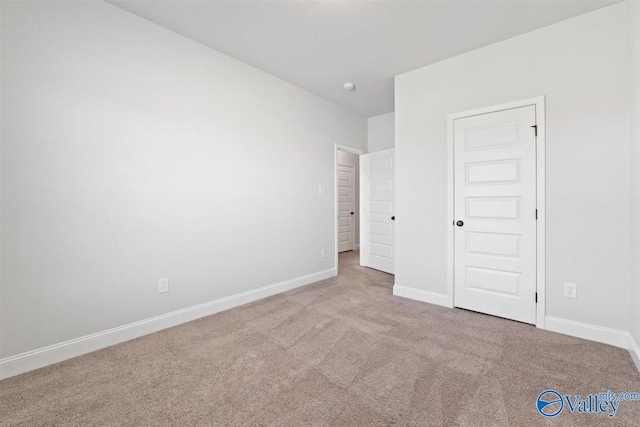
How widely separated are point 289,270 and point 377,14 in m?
2.96

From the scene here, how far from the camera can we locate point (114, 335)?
225cm

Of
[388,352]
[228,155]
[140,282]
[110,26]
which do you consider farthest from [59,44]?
[388,352]

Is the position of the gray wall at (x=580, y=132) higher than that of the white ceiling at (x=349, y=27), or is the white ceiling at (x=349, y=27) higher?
the white ceiling at (x=349, y=27)

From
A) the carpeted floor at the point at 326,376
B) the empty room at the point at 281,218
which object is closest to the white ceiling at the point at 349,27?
the empty room at the point at 281,218

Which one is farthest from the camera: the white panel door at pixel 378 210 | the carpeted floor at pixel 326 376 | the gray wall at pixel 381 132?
the gray wall at pixel 381 132

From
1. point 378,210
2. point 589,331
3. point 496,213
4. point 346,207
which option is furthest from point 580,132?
point 346,207

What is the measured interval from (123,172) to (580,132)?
388cm

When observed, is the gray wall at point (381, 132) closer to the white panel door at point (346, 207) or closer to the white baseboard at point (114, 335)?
the white panel door at point (346, 207)

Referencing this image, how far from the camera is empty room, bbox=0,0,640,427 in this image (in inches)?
68.1

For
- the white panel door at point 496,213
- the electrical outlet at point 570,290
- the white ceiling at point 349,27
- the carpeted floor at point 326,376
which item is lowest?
the carpeted floor at point 326,376

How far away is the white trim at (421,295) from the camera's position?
3.10m

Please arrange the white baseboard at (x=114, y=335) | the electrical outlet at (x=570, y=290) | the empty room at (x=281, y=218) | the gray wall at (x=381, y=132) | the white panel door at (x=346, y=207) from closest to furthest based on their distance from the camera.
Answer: the empty room at (x=281, y=218), the white baseboard at (x=114, y=335), the electrical outlet at (x=570, y=290), the gray wall at (x=381, y=132), the white panel door at (x=346, y=207)

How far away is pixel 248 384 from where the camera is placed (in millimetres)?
1753

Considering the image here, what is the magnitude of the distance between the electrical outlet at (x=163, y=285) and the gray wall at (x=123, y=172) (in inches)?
2.0
